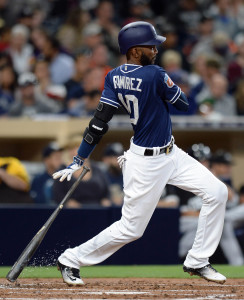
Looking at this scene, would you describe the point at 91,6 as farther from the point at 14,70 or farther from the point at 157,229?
the point at 157,229

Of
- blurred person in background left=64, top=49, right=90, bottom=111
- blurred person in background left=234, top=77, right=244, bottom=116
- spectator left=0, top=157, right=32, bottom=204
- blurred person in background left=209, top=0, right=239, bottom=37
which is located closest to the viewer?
spectator left=0, top=157, right=32, bottom=204

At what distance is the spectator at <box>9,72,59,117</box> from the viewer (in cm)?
1180

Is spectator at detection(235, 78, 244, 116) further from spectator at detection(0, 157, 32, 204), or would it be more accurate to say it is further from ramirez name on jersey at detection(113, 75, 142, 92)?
ramirez name on jersey at detection(113, 75, 142, 92)

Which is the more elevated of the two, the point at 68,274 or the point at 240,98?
the point at 68,274

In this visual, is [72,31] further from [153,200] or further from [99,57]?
[153,200]

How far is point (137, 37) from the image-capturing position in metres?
6.74

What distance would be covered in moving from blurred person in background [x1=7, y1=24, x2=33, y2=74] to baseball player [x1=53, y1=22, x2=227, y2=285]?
7008 mm

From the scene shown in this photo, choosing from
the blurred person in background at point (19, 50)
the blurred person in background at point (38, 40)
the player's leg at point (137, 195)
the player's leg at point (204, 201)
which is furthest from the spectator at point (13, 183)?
the blurred person in background at point (38, 40)

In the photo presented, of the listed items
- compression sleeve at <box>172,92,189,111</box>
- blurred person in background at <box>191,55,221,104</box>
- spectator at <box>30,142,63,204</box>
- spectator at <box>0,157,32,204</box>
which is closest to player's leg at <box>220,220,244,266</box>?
spectator at <box>30,142,63,204</box>

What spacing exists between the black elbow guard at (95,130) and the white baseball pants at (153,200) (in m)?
0.26

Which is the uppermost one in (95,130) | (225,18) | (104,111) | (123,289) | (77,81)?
(104,111)

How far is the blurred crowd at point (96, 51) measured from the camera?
40.3 ft

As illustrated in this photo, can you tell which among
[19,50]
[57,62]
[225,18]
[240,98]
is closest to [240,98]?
[240,98]

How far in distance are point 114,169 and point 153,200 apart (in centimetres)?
446
